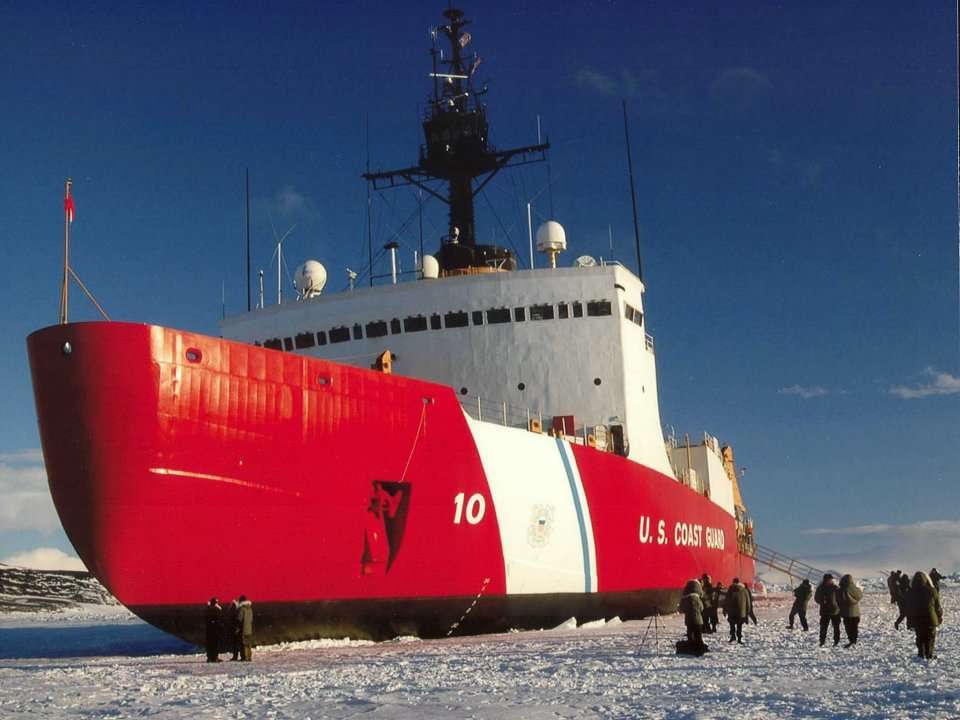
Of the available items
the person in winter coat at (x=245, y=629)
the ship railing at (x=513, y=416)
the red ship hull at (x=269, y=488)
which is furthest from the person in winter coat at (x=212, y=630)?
the ship railing at (x=513, y=416)

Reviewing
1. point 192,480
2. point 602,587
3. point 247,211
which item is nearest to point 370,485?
point 192,480

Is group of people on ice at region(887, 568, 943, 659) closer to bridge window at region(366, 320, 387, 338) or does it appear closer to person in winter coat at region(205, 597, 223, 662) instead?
person in winter coat at region(205, 597, 223, 662)

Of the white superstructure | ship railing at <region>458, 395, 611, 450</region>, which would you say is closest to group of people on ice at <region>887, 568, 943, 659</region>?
ship railing at <region>458, 395, 611, 450</region>

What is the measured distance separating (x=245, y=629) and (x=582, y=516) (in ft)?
27.8

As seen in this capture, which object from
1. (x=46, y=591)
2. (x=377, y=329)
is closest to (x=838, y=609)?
(x=377, y=329)

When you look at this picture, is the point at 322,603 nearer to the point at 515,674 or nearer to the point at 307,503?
the point at 307,503

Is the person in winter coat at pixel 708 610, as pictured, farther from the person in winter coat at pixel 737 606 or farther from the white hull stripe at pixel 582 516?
the white hull stripe at pixel 582 516

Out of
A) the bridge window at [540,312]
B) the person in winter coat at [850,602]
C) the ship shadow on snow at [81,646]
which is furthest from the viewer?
the bridge window at [540,312]

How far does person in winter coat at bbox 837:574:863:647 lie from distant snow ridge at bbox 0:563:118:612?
1845 inches

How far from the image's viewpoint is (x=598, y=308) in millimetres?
23000

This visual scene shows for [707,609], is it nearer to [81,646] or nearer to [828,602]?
[828,602]

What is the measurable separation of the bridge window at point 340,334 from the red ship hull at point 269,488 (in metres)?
6.79

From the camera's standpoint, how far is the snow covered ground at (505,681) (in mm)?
7758

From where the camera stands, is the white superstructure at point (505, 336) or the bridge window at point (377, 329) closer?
the white superstructure at point (505, 336)
